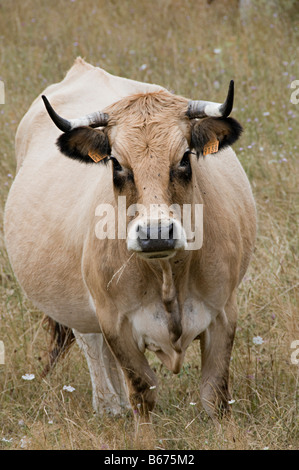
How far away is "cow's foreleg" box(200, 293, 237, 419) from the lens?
4.59 metres

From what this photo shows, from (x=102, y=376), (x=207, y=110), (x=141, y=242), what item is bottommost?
(x=102, y=376)

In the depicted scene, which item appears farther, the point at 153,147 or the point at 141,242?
the point at 153,147

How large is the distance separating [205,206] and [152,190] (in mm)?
727

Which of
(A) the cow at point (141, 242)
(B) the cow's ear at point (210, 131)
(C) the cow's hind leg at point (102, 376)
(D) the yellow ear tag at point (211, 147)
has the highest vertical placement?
(B) the cow's ear at point (210, 131)

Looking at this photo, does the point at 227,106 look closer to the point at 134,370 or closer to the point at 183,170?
the point at 183,170

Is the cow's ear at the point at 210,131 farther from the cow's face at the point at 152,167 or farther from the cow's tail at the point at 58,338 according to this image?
the cow's tail at the point at 58,338

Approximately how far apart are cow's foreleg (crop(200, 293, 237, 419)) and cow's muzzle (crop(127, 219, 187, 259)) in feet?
3.61

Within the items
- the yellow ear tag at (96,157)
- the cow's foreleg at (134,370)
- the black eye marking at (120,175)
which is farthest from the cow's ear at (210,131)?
the cow's foreleg at (134,370)

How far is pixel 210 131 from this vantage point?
408 cm

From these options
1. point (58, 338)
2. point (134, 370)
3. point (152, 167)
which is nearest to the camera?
point (152, 167)

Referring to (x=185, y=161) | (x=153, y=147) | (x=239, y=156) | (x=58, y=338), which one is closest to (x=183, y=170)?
(x=185, y=161)

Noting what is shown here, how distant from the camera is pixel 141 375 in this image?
4.57 metres

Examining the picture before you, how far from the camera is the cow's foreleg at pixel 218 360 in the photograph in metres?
4.59

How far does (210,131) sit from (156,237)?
32.8 inches
